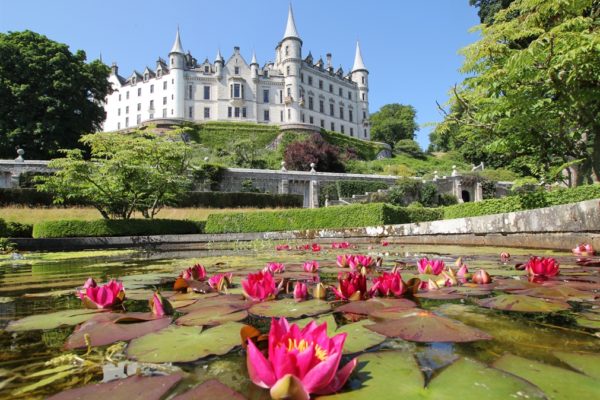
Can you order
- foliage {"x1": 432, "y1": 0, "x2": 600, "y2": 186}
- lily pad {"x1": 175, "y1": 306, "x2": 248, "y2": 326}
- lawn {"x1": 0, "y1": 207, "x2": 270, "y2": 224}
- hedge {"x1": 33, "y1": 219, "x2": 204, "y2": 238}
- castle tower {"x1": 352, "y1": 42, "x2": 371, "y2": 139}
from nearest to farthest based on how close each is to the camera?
lily pad {"x1": 175, "y1": 306, "x2": 248, "y2": 326} → foliage {"x1": 432, "y1": 0, "x2": 600, "y2": 186} → hedge {"x1": 33, "y1": 219, "x2": 204, "y2": 238} → lawn {"x1": 0, "y1": 207, "x2": 270, "y2": 224} → castle tower {"x1": 352, "y1": 42, "x2": 371, "y2": 139}

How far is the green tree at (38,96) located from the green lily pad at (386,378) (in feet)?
107

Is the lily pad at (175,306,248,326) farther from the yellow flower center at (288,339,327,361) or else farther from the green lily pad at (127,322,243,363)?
the yellow flower center at (288,339,327,361)

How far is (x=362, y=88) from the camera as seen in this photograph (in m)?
65.4

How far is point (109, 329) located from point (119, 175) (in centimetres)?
1398

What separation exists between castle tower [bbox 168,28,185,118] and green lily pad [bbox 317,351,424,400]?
5406 centimetres

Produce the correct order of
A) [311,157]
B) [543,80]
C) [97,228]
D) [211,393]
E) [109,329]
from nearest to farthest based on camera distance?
[211,393]
[109,329]
[543,80]
[97,228]
[311,157]

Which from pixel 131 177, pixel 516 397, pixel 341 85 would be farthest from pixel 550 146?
pixel 341 85

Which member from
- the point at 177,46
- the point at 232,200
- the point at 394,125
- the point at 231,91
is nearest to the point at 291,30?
the point at 231,91

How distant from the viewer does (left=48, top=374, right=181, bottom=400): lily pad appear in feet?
2.31

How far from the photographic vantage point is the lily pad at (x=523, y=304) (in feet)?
4.50

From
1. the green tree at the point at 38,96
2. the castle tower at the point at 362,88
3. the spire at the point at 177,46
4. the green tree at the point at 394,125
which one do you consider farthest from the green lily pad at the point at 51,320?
the green tree at the point at 394,125

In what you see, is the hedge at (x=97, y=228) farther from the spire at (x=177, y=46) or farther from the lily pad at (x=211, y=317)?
the spire at (x=177, y=46)

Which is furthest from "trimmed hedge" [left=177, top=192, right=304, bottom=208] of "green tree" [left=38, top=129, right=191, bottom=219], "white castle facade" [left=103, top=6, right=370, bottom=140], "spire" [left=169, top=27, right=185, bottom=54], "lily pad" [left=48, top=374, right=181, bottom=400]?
"spire" [left=169, top=27, right=185, bottom=54]

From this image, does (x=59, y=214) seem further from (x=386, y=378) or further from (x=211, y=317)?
(x=386, y=378)
